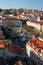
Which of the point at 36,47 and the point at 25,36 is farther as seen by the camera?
the point at 25,36

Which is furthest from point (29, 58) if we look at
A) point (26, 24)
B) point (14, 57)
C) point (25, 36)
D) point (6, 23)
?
point (26, 24)

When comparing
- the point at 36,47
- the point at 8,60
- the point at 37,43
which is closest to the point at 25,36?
the point at 37,43

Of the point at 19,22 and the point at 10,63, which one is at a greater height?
the point at 10,63

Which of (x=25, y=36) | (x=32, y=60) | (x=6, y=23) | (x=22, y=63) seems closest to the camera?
(x=22, y=63)

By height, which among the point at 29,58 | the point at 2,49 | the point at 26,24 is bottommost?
the point at 26,24

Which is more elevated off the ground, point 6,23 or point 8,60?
point 8,60

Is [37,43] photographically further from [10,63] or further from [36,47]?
[10,63]

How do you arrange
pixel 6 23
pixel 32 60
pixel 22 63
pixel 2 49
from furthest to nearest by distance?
pixel 6 23, pixel 32 60, pixel 2 49, pixel 22 63

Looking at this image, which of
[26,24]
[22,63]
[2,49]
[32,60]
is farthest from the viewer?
[26,24]

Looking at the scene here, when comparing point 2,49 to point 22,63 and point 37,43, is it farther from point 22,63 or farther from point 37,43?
point 37,43
